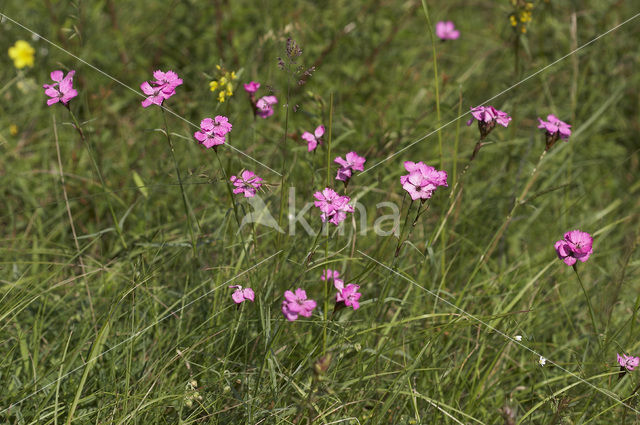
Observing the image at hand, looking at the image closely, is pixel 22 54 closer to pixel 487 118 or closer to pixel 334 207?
pixel 334 207

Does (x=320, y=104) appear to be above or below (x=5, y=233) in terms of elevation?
above

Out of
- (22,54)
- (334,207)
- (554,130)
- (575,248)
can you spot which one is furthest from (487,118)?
(22,54)

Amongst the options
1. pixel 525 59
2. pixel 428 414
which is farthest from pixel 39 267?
pixel 525 59

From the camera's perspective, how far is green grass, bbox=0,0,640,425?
60.7 inches

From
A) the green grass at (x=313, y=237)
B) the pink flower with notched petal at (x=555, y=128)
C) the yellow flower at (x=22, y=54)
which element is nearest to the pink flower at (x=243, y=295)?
the green grass at (x=313, y=237)

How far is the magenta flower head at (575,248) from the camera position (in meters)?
1.41

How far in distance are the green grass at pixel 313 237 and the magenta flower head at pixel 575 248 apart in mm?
243

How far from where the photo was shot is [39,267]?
2006 mm

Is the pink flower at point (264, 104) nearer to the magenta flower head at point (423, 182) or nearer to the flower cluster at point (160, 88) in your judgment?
the flower cluster at point (160, 88)

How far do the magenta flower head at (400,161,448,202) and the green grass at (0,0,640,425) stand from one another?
0.28 meters

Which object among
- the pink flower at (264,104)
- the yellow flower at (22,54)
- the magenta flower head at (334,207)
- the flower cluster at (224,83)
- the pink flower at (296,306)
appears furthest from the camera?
the yellow flower at (22,54)

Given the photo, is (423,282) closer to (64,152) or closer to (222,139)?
(222,139)

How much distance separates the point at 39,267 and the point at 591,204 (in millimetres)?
2388

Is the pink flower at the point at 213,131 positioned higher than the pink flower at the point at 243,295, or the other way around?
the pink flower at the point at 213,131
